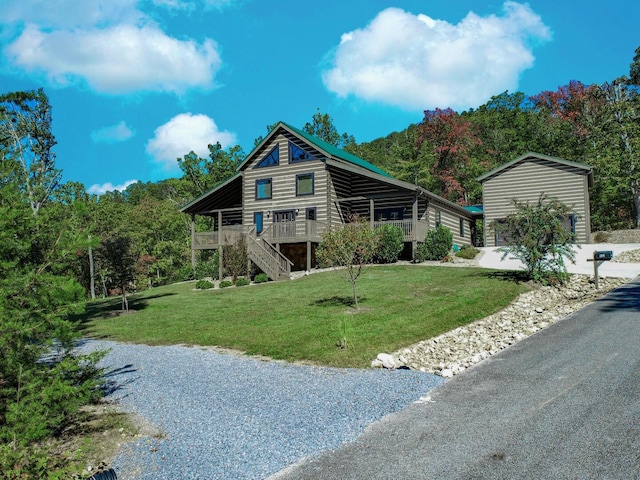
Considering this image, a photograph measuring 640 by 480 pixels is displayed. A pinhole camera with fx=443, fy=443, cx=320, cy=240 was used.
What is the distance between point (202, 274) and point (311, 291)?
13.7 metres

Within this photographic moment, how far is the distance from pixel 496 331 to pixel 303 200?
19.2 metres

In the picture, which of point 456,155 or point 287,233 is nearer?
point 287,233

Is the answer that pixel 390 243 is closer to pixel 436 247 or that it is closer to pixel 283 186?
pixel 436 247

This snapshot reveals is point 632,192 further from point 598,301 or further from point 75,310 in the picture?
point 75,310

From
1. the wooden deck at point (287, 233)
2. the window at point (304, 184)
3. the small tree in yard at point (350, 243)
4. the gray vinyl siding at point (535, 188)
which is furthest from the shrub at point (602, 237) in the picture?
the small tree in yard at point (350, 243)

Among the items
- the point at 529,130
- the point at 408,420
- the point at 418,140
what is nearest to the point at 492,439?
the point at 408,420

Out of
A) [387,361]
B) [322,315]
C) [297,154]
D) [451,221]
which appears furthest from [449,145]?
[387,361]

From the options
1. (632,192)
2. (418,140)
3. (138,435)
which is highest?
(418,140)

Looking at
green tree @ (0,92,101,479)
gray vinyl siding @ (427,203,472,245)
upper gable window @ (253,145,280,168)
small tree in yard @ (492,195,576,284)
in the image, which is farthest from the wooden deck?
green tree @ (0,92,101,479)

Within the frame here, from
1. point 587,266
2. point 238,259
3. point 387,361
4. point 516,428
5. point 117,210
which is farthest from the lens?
point 117,210

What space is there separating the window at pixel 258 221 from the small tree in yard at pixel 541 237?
17.2 meters

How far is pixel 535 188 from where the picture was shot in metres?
32.2

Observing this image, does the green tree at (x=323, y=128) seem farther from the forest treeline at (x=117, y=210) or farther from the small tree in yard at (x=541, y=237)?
the small tree in yard at (x=541, y=237)

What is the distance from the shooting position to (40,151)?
93.8ft
